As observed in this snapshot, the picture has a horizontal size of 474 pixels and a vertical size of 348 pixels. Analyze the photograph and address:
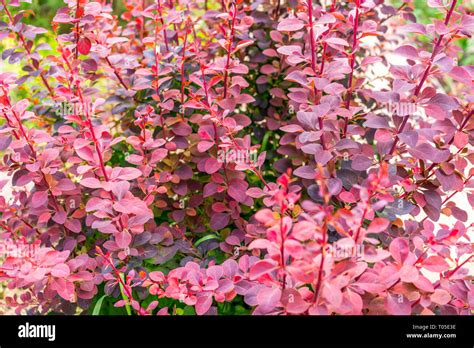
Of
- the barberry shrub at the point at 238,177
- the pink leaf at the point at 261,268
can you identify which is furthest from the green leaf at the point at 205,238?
the pink leaf at the point at 261,268

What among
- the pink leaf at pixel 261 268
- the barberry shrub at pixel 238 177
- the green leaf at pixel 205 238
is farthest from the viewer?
the green leaf at pixel 205 238

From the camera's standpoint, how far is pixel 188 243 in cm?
180

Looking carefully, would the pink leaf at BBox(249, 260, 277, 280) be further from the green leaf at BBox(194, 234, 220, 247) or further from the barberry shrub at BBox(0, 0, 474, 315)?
the green leaf at BBox(194, 234, 220, 247)

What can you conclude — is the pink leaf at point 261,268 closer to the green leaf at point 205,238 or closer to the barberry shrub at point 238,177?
the barberry shrub at point 238,177

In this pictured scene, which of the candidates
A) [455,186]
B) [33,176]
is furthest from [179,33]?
[455,186]

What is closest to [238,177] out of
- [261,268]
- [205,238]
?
[205,238]

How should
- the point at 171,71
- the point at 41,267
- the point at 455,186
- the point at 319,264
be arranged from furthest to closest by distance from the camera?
the point at 171,71
the point at 455,186
the point at 41,267
the point at 319,264

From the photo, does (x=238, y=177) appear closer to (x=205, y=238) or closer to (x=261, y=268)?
(x=205, y=238)

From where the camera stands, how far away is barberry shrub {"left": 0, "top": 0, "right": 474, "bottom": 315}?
130 centimetres

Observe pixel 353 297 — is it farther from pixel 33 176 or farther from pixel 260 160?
pixel 33 176

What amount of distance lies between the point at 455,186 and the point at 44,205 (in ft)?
4.21

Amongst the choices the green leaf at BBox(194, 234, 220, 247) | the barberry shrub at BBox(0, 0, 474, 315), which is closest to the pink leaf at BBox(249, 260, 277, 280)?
the barberry shrub at BBox(0, 0, 474, 315)

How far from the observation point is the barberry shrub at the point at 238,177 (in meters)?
1.30

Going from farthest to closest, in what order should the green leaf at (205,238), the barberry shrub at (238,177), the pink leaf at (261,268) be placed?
the green leaf at (205,238) → the barberry shrub at (238,177) → the pink leaf at (261,268)
